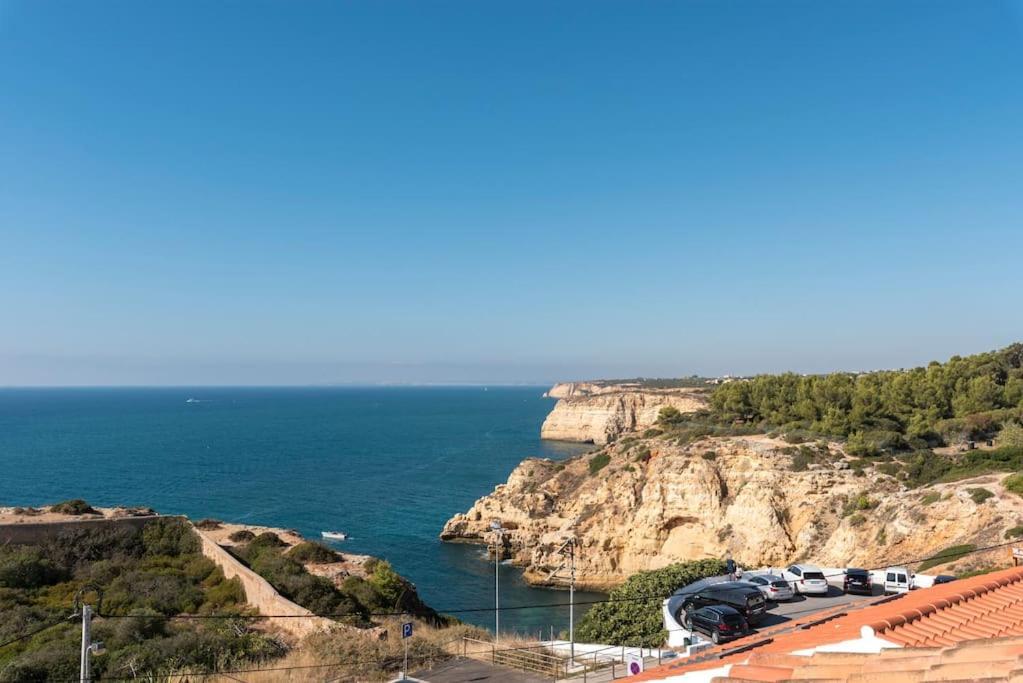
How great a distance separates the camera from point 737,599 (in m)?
16.9

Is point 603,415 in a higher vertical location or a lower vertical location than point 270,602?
lower

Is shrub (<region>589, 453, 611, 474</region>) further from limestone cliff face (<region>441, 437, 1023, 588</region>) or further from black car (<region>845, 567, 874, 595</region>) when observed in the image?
black car (<region>845, 567, 874, 595</region>)

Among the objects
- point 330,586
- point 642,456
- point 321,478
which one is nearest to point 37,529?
point 330,586

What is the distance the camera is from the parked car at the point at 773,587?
18.9m

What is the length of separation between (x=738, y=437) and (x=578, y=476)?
15.5 meters

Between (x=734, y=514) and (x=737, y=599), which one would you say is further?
(x=734, y=514)

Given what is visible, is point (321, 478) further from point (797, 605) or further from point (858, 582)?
point (858, 582)

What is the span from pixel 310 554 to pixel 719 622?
749 inches

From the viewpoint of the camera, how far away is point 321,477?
76.5 meters

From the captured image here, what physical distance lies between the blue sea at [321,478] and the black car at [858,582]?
60.3ft

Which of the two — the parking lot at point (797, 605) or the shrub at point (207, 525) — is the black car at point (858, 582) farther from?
the shrub at point (207, 525)

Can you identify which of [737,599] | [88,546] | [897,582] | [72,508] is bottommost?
[88,546]

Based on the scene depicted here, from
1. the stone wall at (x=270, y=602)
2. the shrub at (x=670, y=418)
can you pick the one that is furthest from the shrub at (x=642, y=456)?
the stone wall at (x=270, y=602)

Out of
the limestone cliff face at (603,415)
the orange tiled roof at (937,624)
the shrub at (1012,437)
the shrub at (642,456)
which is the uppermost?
the orange tiled roof at (937,624)
